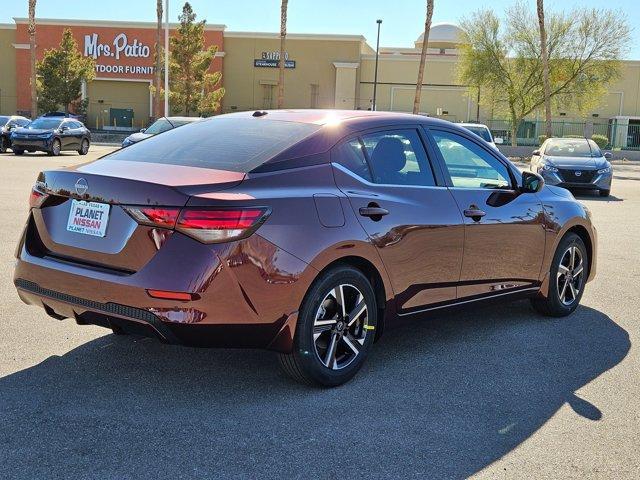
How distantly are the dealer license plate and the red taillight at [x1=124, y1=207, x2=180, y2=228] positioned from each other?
0.79ft

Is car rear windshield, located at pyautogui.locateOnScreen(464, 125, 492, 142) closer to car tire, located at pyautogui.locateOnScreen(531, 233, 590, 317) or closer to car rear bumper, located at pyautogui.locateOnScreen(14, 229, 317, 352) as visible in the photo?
car tire, located at pyautogui.locateOnScreen(531, 233, 590, 317)

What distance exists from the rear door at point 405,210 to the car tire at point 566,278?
1401 mm

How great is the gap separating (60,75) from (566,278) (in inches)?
1895

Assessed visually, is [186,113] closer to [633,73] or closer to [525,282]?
[633,73]

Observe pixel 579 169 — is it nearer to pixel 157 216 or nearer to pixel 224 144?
pixel 224 144

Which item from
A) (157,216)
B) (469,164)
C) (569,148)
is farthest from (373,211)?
(569,148)

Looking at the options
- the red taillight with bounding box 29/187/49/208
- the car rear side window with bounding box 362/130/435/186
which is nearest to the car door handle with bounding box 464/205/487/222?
the car rear side window with bounding box 362/130/435/186

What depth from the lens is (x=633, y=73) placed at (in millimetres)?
56312

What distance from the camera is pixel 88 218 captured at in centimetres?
395

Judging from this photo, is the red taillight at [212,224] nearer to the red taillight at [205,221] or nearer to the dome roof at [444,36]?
the red taillight at [205,221]

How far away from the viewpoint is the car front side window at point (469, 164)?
5207 millimetres

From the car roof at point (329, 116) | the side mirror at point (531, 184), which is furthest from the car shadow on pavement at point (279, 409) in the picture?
the car roof at point (329, 116)

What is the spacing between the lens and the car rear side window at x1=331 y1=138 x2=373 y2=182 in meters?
4.39

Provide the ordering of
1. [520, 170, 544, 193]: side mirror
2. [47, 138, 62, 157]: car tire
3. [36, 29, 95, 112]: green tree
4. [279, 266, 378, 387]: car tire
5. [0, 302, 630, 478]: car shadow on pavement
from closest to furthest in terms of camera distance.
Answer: [0, 302, 630, 478]: car shadow on pavement → [279, 266, 378, 387]: car tire → [520, 170, 544, 193]: side mirror → [47, 138, 62, 157]: car tire → [36, 29, 95, 112]: green tree
